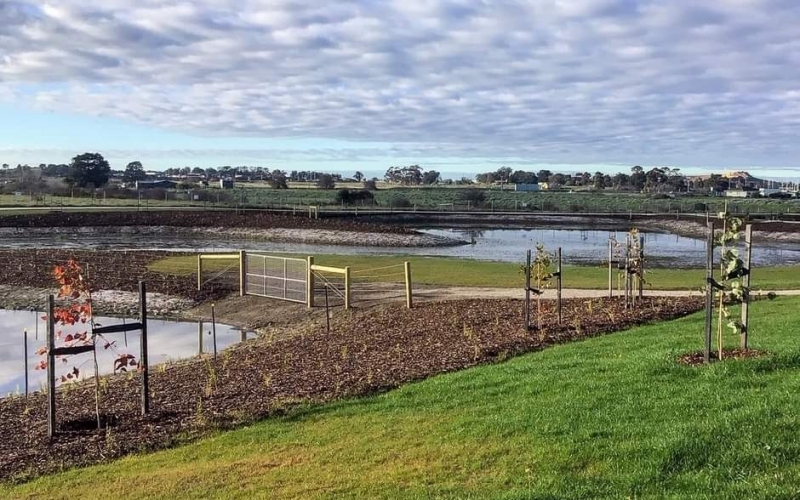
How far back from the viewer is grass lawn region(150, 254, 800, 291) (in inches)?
983

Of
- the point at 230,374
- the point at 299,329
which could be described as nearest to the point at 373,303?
the point at 299,329

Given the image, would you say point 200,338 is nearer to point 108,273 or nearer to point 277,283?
point 277,283

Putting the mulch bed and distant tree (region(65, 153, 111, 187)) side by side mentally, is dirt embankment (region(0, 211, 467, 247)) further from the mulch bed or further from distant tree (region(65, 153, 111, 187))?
distant tree (region(65, 153, 111, 187))

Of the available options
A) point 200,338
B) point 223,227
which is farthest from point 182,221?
point 200,338

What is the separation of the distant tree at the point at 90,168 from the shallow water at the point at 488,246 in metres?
99.7

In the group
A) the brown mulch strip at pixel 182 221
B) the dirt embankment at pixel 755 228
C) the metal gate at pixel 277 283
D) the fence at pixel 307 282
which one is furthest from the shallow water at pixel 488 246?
the metal gate at pixel 277 283

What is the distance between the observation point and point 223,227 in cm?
6438

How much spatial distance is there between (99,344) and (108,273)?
10238 millimetres

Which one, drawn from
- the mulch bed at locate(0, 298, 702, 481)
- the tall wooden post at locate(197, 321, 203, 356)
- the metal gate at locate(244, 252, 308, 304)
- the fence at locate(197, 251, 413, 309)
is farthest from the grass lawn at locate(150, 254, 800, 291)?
the tall wooden post at locate(197, 321, 203, 356)

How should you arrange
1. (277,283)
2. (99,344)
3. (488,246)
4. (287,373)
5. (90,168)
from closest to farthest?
1. (287,373)
2. (99,344)
3. (277,283)
4. (488,246)
5. (90,168)

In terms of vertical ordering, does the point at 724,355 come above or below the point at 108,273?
above

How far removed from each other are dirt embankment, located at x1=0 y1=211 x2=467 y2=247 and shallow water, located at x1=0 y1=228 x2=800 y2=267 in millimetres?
2435

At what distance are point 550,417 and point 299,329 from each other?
39.3 feet

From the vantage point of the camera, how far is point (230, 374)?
12922mm
